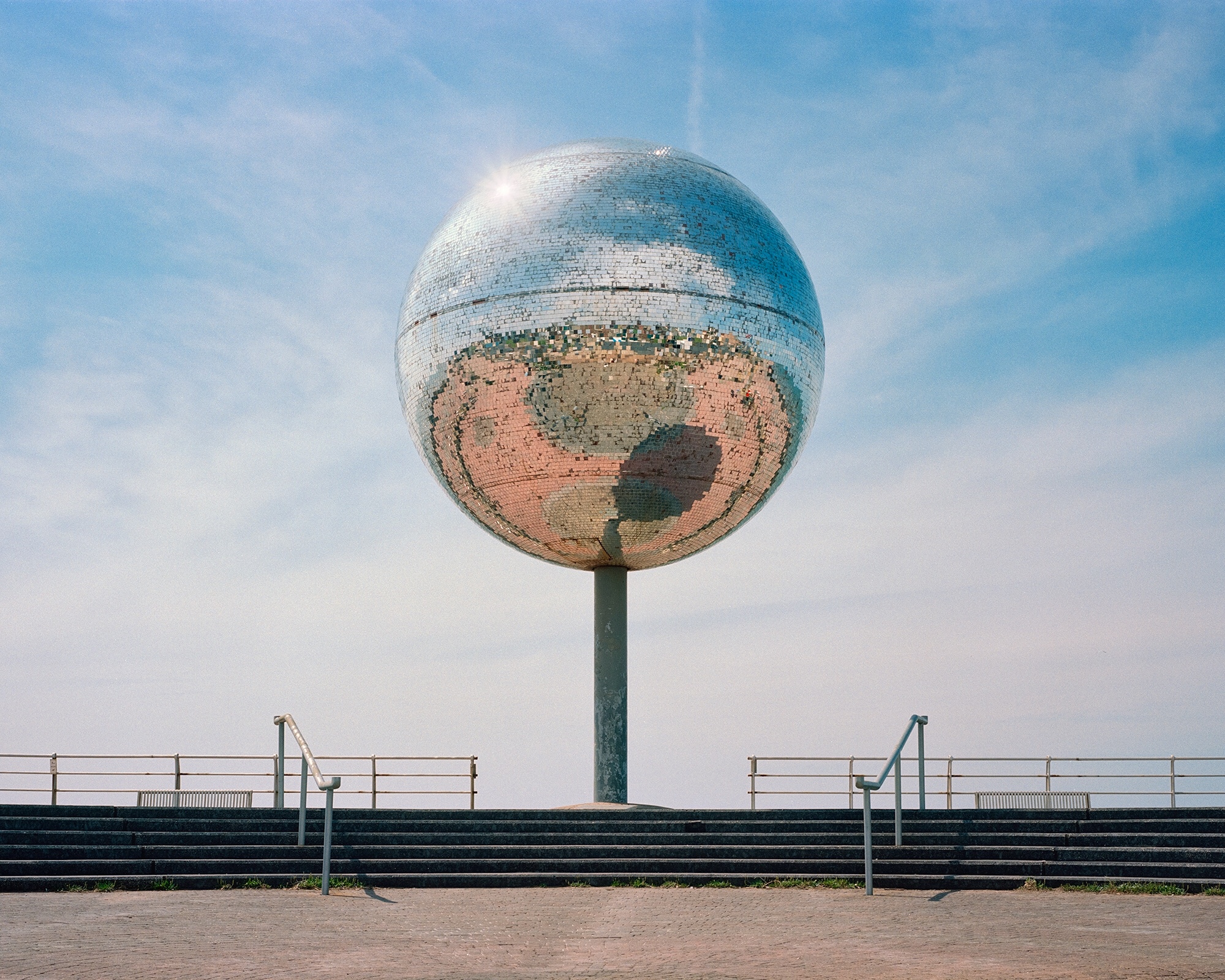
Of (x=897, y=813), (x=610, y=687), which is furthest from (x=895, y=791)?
(x=610, y=687)

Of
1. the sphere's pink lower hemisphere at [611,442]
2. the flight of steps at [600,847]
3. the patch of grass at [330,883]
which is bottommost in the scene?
the patch of grass at [330,883]

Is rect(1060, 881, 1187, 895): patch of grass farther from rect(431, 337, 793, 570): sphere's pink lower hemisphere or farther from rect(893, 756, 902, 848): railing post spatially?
rect(431, 337, 793, 570): sphere's pink lower hemisphere

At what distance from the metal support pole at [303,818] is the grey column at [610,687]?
4.73 metres

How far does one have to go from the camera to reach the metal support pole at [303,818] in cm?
1465

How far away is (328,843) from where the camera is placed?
1331cm

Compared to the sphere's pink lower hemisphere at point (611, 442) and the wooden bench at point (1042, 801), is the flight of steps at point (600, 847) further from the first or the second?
the sphere's pink lower hemisphere at point (611, 442)

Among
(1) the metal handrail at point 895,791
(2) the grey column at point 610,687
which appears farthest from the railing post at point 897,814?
(2) the grey column at point 610,687

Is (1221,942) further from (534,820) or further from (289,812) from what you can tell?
(289,812)

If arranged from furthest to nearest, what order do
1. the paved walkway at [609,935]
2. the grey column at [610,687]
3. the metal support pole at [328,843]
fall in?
the grey column at [610,687]
the metal support pole at [328,843]
the paved walkway at [609,935]

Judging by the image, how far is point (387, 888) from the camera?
44.8 ft

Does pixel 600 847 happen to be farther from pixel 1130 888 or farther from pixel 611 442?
pixel 1130 888

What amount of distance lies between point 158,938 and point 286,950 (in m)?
1.23

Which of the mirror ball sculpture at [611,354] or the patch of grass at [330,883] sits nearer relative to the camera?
the patch of grass at [330,883]

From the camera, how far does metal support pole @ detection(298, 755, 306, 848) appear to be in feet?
48.1
